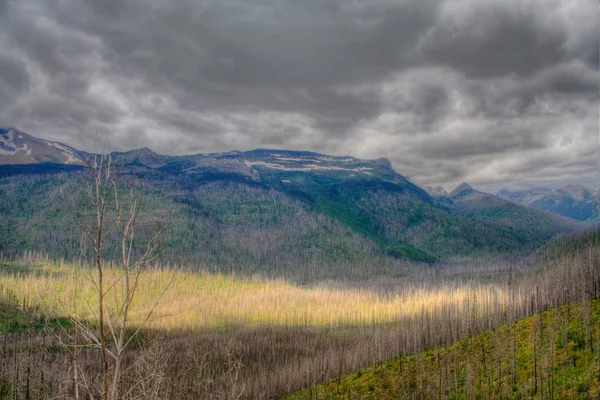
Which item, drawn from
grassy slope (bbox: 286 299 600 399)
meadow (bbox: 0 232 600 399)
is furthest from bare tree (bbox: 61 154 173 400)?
meadow (bbox: 0 232 600 399)

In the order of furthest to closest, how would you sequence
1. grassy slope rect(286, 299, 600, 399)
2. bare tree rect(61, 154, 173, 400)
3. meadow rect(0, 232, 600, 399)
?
meadow rect(0, 232, 600, 399) < grassy slope rect(286, 299, 600, 399) < bare tree rect(61, 154, 173, 400)

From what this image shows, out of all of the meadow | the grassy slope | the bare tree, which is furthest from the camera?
the meadow

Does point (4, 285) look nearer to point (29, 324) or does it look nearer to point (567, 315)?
point (29, 324)

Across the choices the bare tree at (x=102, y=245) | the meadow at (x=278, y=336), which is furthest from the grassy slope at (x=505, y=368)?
the bare tree at (x=102, y=245)

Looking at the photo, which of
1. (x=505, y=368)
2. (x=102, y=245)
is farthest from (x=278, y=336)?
(x=102, y=245)

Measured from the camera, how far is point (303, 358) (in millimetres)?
134000

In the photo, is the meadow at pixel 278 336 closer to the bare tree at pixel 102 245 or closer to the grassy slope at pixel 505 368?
the grassy slope at pixel 505 368

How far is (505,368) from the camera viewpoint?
1900 inches

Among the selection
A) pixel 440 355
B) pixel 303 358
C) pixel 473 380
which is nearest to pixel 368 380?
pixel 440 355

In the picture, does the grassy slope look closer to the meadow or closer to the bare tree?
the meadow

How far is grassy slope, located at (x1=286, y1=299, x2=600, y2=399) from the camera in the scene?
37312 mm

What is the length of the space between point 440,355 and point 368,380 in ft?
43.0

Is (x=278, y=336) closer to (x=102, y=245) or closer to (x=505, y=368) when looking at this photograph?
(x=505, y=368)

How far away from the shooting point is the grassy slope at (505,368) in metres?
37.3
